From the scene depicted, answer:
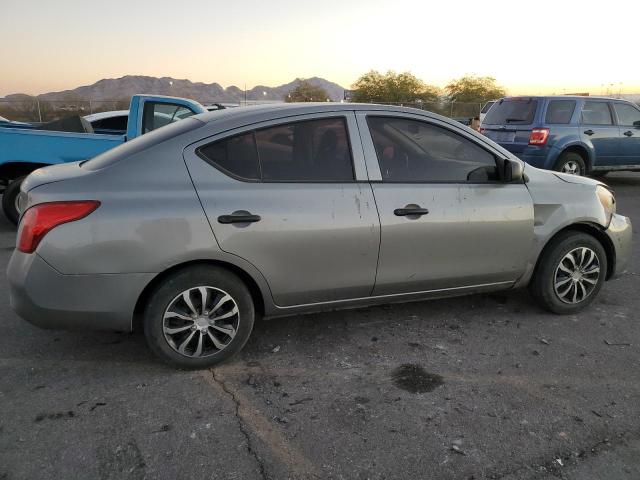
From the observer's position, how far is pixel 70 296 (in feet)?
9.90

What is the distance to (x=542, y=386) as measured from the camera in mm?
3193

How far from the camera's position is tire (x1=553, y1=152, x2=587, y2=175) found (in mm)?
10188

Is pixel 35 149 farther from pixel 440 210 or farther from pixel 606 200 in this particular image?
pixel 606 200

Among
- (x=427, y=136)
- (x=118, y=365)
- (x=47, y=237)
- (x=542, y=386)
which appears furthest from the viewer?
(x=427, y=136)

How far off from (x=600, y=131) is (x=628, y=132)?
30.7 inches

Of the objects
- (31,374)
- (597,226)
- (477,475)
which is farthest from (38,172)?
(597,226)

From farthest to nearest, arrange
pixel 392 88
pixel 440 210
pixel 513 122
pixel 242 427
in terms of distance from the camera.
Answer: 1. pixel 392 88
2. pixel 513 122
3. pixel 440 210
4. pixel 242 427

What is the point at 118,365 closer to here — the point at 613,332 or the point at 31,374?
the point at 31,374

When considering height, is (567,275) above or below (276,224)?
below

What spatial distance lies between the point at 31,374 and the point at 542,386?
3145 mm

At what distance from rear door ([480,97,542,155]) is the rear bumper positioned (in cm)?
880

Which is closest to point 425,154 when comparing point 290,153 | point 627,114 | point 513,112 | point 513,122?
point 290,153

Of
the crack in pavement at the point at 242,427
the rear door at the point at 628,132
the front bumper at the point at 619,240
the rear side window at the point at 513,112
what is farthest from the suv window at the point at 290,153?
the rear door at the point at 628,132

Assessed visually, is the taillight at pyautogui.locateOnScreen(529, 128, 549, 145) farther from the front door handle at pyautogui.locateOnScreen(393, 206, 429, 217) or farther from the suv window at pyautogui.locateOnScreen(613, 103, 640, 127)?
the front door handle at pyautogui.locateOnScreen(393, 206, 429, 217)
